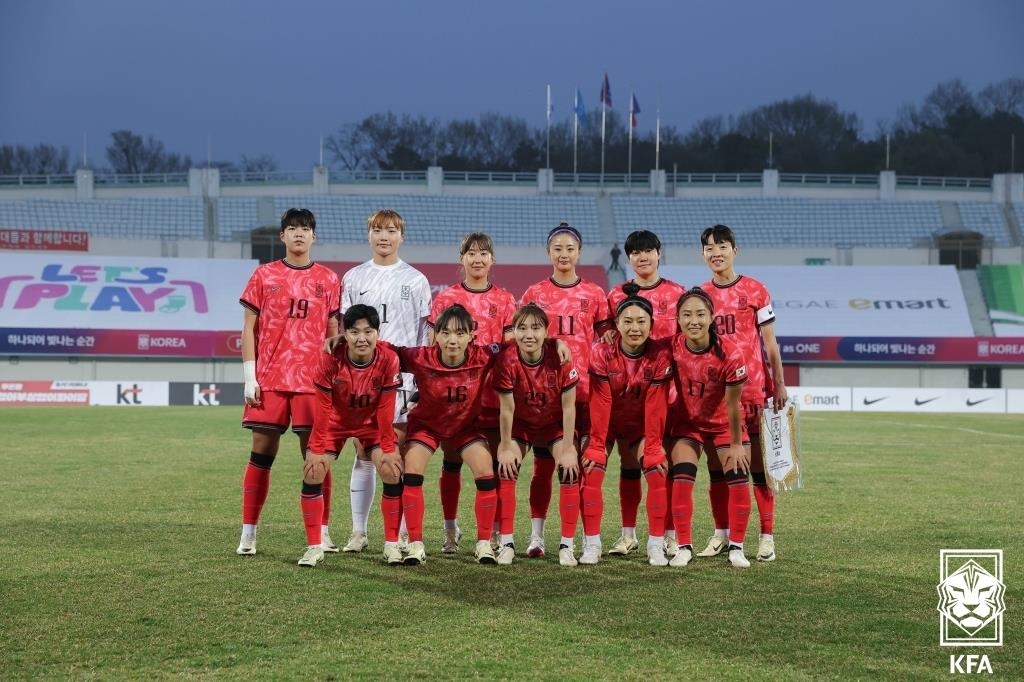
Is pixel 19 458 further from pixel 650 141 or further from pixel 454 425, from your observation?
pixel 650 141

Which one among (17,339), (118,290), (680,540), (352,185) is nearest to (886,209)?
(352,185)

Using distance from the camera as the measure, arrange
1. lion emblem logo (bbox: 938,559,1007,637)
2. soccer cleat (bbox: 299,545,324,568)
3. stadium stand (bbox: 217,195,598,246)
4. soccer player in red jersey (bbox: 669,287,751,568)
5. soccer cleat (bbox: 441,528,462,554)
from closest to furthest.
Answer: lion emblem logo (bbox: 938,559,1007,637)
soccer cleat (bbox: 299,545,324,568)
soccer player in red jersey (bbox: 669,287,751,568)
soccer cleat (bbox: 441,528,462,554)
stadium stand (bbox: 217,195,598,246)

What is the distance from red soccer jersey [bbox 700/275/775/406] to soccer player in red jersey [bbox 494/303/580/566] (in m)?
1.13

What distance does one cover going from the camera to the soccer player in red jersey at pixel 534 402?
278 inches

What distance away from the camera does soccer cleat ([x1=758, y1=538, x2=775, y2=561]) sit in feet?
23.7

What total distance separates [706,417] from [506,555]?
1559mm

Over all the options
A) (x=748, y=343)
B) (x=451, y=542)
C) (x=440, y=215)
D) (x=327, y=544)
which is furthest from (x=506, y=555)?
(x=440, y=215)

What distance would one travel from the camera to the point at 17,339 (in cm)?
3978

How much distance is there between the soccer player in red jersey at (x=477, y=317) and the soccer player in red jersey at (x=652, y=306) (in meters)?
0.78

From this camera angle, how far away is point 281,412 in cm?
730

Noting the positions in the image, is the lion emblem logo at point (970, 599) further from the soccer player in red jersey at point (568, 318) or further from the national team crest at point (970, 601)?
the soccer player in red jersey at point (568, 318)

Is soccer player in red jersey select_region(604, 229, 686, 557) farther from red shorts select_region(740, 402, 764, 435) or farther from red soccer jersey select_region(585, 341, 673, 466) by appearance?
red shorts select_region(740, 402, 764, 435)

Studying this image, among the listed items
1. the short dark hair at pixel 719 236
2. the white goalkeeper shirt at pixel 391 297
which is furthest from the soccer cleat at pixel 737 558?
the white goalkeeper shirt at pixel 391 297

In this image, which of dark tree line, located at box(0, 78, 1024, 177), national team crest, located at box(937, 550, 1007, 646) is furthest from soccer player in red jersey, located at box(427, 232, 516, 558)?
dark tree line, located at box(0, 78, 1024, 177)
